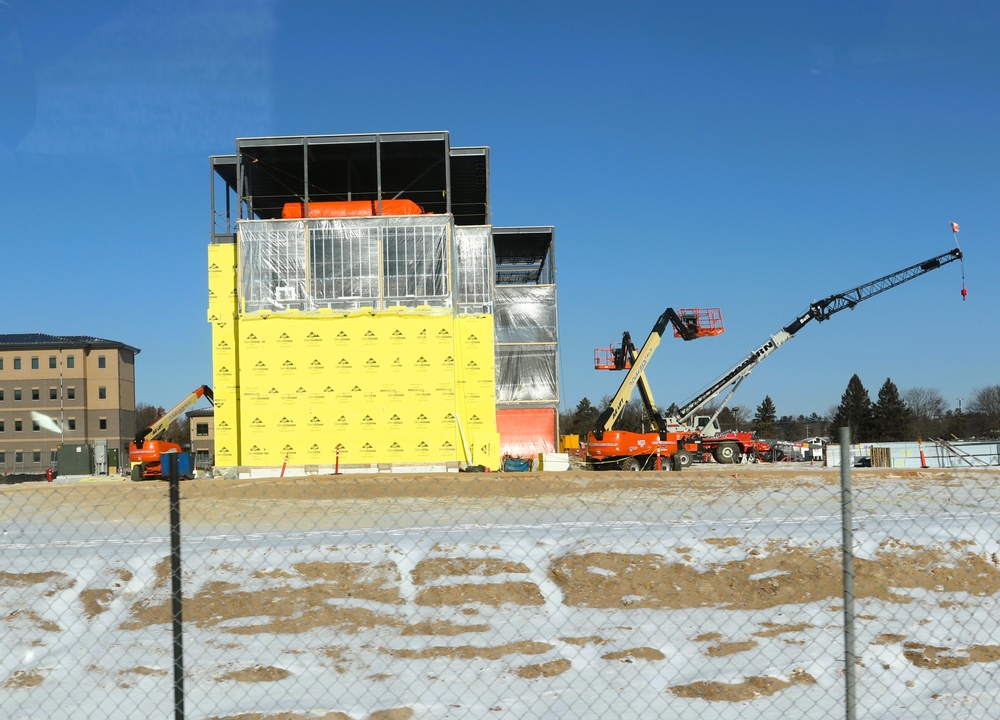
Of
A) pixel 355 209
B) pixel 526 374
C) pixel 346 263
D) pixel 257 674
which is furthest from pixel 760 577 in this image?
pixel 526 374

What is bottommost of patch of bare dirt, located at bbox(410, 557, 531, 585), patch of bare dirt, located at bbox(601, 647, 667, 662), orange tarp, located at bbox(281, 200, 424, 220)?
patch of bare dirt, located at bbox(601, 647, 667, 662)

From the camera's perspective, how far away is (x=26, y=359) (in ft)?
Result: 250

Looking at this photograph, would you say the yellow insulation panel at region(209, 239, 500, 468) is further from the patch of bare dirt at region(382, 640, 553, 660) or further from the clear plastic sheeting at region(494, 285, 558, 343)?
the patch of bare dirt at region(382, 640, 553, 660)

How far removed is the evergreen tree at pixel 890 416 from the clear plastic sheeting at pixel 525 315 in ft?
176

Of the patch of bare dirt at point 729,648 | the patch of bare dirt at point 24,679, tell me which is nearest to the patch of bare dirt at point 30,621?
the patch of bare dirt at point 24,679

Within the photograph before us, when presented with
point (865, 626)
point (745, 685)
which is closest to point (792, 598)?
point (865, 626)

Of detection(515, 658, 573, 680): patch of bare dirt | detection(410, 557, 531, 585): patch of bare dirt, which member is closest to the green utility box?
detection(410, 557, 531, 585): patch of bare dirt

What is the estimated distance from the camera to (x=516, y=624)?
8289mm

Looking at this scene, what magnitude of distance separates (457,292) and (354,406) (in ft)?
23.5

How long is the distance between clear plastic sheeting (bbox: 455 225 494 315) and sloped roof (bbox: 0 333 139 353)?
161 ft

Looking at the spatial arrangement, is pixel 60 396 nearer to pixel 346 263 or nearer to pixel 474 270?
pixel 346 263

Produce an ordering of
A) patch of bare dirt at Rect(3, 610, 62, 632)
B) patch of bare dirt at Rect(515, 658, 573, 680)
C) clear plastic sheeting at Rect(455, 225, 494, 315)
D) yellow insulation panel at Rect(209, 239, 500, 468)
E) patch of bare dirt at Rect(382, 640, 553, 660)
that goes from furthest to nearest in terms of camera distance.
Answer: clear plastic sheeting at Rect(455, 225, 494, 315), yellow insulation panel at Rect(209, 239, 500, 468), patch of bare dirt at Rect(3, 610, 62, 632), patch of bare dirt at Rect(382, 640, 553, 660), patch of bare dirt at Rect(515, 658, 573, 680)

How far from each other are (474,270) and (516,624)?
33.0 m

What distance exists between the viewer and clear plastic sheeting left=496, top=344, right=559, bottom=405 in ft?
155
